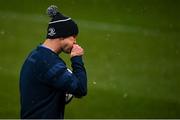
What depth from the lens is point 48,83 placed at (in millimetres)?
5531

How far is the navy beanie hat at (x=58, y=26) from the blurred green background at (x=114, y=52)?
11.4 feet

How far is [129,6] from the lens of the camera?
14242 mm

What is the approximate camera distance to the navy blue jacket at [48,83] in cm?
550

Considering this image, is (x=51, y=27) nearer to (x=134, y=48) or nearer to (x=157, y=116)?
(x=157, y=116)

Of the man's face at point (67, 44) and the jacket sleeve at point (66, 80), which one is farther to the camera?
the man's face at point (67, 44)

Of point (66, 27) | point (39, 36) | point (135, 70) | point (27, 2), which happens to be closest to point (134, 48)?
point (135, 70)

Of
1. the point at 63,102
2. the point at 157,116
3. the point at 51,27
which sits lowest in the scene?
the point at 157,116

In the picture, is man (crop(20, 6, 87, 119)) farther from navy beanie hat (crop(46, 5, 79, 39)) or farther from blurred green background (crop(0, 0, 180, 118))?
blurred green background (crop(0, 0, 180, 118))

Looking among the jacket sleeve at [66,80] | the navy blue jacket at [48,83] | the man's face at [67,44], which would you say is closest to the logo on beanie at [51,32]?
the man's face at [67,44]

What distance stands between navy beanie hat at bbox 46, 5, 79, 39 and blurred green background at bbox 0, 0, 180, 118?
3.49m

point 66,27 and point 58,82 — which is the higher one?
point 66,27

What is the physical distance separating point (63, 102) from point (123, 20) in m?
8.12

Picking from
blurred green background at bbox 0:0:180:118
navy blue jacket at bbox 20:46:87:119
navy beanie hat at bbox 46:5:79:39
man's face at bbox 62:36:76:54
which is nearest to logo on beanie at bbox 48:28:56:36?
navy beanie hat at bbox 46:5:79:39

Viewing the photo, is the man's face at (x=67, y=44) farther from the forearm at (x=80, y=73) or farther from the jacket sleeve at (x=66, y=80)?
the jacket sleeve at (x=66, y=80)
